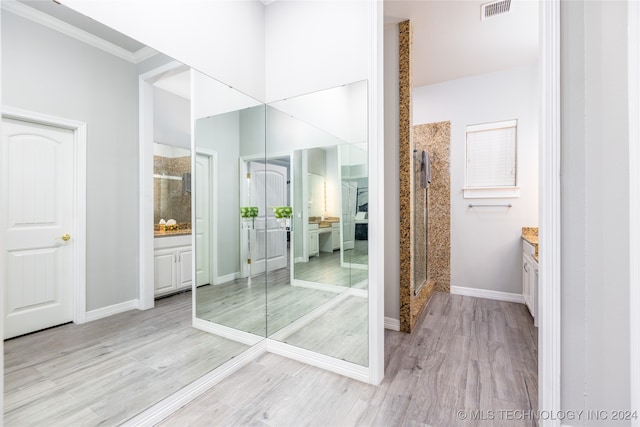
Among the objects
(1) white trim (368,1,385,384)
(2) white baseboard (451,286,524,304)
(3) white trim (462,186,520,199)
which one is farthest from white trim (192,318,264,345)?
(3) white trim (462,186,520,199)

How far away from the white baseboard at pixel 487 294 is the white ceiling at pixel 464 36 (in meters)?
2.92

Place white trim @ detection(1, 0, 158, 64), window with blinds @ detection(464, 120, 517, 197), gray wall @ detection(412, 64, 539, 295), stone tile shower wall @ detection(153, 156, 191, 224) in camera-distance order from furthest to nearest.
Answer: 1. window with blinds @ detection(464, 120, 517, 197)
2. gray wall @ detection(412, 64, 539, 295)
3. stone tile shower wall @ detection(153, 156, 191, 224)
4. white trim @ detection(1, 0, 158, 64)

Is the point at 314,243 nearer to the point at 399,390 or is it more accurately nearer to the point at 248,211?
the point at 248,211

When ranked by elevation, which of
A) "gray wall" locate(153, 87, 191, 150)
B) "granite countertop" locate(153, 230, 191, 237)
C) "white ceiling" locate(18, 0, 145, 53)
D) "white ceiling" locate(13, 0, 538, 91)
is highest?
"white ceiling" locate(13, 0, 538, 91)

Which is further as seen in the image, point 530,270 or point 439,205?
point 439,205

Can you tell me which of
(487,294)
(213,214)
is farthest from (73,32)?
(487,294)

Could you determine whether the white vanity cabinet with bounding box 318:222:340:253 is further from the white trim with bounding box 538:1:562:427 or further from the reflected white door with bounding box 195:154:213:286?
the white trim with bounding box 538:1:562:427

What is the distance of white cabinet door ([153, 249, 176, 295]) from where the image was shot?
66.8 inches

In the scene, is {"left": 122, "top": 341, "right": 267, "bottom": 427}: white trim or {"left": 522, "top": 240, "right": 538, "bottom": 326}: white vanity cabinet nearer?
{"left": 122, "top": 341, "right": 267, "bottom": 427}: white trim

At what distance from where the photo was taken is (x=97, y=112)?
1.43 metres

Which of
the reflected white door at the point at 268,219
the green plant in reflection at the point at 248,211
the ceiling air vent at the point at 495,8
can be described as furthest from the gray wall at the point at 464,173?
the green plant in reflection at the point at 248,211

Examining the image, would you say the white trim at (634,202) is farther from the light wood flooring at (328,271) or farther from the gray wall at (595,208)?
the light wood flooring at (328,271)

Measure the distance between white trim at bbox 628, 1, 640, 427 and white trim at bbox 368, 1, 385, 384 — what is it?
1.21 meters

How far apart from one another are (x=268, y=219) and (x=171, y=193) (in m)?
0.89
